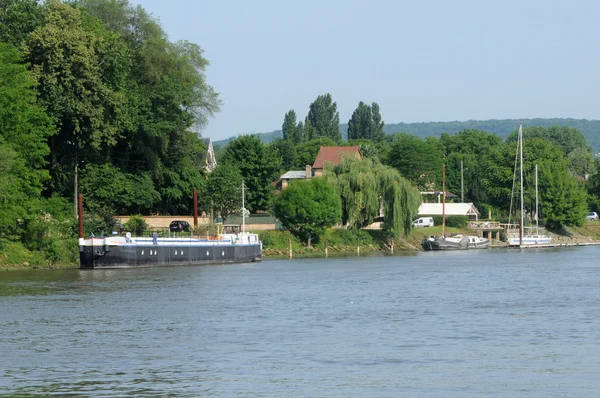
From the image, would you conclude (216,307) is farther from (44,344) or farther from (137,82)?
(137,82)

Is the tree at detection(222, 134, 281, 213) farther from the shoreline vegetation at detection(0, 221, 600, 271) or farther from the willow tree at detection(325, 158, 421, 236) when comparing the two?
the shoreline vegetation at detection(0, 221, 600, 271)

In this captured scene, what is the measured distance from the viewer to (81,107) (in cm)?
7725

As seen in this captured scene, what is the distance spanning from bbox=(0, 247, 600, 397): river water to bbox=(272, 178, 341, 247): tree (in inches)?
1321

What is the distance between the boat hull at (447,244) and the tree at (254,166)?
19.0 metres

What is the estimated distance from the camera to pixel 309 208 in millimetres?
96750

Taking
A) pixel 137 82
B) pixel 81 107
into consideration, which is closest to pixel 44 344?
pixel 81 107

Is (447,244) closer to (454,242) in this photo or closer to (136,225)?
(454,242)

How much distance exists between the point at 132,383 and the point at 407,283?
34.0 metres

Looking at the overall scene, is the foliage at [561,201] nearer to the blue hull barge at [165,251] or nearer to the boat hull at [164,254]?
the blue hull barge at [165,251]

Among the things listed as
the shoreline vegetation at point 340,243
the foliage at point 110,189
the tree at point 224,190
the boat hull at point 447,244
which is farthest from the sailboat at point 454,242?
the foliage at point 110,189

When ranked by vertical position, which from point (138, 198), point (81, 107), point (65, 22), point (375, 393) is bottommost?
point (375, 393)

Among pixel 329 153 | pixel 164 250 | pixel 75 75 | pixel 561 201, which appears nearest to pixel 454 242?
pixel 561 201

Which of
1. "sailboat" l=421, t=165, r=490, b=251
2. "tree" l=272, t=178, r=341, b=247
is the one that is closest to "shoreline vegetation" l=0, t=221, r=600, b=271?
"tree" l=272, t=178, r=341, b=247

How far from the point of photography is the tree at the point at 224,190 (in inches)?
3922
